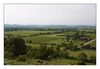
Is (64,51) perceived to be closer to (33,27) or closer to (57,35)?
(57,35)

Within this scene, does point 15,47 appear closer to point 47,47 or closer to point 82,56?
point 47,47

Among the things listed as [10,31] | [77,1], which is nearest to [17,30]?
[10,31]

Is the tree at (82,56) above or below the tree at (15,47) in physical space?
below

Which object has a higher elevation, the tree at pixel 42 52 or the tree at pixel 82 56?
the tree at pixel 42 52

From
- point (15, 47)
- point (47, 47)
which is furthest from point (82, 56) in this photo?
point (15, 47)

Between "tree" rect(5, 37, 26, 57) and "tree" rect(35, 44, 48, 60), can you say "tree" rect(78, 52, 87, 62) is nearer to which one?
"tree" rect(35, 44, 48, 60)

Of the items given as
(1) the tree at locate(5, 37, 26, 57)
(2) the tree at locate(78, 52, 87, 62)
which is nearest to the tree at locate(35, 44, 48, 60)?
(1) the tree at locate(5, 37, 26, 57)

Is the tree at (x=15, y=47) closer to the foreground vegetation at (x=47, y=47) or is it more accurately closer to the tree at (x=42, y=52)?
the foreground vegetation at (x=47, y=47)

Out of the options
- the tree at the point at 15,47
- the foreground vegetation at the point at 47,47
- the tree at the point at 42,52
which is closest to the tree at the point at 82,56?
the foreground vegetation at the point at 47,47

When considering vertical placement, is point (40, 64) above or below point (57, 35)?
below
